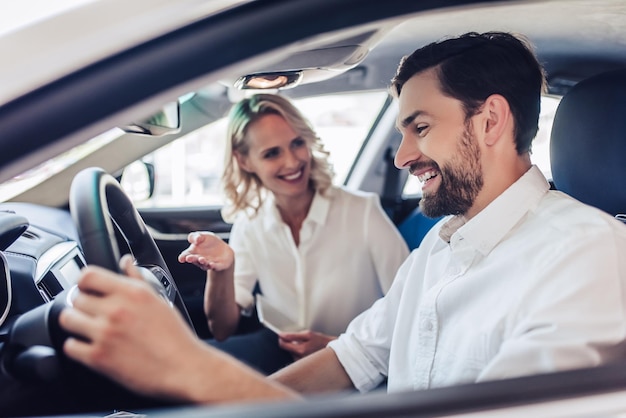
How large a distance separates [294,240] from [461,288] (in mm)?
1207

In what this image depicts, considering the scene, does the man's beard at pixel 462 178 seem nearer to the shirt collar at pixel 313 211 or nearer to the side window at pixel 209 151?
the shirt collar at pixel 313 211

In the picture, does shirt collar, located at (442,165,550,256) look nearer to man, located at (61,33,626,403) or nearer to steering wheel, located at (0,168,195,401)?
man, located at (61,33,626,403)

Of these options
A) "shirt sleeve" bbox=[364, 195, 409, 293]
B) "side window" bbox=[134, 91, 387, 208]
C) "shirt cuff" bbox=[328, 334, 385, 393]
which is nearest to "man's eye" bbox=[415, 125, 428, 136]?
"shirt cuff" bbox=[328, 334, 385, 393]

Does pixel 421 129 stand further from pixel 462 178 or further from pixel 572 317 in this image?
A: pixel 572 317

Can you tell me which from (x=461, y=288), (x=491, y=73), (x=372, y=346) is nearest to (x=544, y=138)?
(x=491, y=73)

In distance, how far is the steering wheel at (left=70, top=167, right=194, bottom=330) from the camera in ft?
4.23

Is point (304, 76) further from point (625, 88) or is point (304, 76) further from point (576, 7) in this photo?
point (625, 88)

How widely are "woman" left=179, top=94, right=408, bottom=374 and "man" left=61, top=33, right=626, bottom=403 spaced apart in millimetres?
581

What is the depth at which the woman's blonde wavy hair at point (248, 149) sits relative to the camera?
8.55 feet

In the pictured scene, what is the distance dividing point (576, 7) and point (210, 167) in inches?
78.4

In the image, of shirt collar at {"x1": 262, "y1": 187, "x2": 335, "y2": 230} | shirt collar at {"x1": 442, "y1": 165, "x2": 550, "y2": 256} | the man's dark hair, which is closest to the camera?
Answer: shirt collar at {"x1": 442, "y1": 165, "x2": 550, "y2": 256}

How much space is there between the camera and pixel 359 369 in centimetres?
177

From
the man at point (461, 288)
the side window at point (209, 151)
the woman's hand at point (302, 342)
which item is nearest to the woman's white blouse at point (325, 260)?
the woman's hand at point (302, 342)

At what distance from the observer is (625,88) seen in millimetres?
1675
